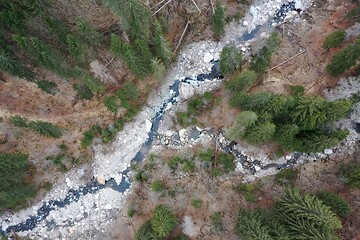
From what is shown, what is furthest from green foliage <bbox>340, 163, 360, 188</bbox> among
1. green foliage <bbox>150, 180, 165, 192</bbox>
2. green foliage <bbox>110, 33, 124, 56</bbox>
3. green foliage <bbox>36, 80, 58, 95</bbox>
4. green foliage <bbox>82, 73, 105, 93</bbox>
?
green foliage <bbox>36, 80, 58, 95</bbox>

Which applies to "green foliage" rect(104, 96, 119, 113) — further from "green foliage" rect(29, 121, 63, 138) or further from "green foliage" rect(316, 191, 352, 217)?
"green foliage" rect(316, 191, 352, 217)

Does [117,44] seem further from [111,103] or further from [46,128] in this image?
[46,128]

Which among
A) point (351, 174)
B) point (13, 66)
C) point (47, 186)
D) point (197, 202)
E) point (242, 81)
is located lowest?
point (351, 174)

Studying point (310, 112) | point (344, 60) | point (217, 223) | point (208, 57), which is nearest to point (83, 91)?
point (208, 57)

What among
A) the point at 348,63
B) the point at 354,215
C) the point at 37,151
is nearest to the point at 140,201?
the point at 37,151

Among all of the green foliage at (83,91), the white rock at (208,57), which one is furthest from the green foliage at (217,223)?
the green foliage at (83,91)

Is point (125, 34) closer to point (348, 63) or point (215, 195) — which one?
point (215, 195)

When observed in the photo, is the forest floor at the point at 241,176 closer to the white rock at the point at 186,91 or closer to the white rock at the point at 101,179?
the white rock at the point at 186,91
